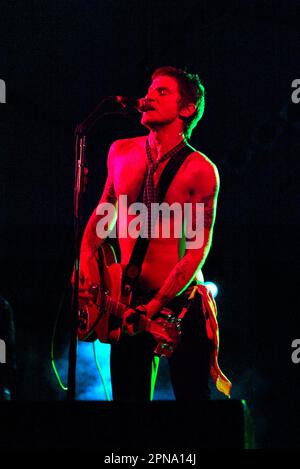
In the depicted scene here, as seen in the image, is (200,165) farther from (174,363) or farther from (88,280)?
(174,363)

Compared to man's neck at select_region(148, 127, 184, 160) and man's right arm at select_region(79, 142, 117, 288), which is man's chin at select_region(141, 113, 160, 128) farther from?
man's right arm at select_region(79, 142, 117, 288)

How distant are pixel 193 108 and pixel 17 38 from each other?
1.24 m

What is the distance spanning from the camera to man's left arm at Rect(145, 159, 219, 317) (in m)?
3.15

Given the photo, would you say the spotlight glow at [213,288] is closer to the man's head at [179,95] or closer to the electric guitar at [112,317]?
the electric guitar at [112,317]

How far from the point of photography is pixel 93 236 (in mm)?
3459

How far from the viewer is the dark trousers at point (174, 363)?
10.1 ft

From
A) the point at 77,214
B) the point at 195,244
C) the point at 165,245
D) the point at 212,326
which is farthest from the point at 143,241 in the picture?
the point at 77,214

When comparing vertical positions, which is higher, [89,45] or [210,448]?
[89,45]

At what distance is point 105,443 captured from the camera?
1582 millimetres

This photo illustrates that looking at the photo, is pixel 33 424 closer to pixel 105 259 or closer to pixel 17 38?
pixel 105 259

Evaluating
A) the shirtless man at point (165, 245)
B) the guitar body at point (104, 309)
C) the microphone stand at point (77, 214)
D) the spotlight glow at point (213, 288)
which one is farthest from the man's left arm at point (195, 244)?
the microphone stand at point (77, 214)

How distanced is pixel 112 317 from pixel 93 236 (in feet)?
1.66

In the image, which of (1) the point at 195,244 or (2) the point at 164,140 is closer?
(1) the point at 195,244

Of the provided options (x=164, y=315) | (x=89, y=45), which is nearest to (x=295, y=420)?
(x=164, y=315)
